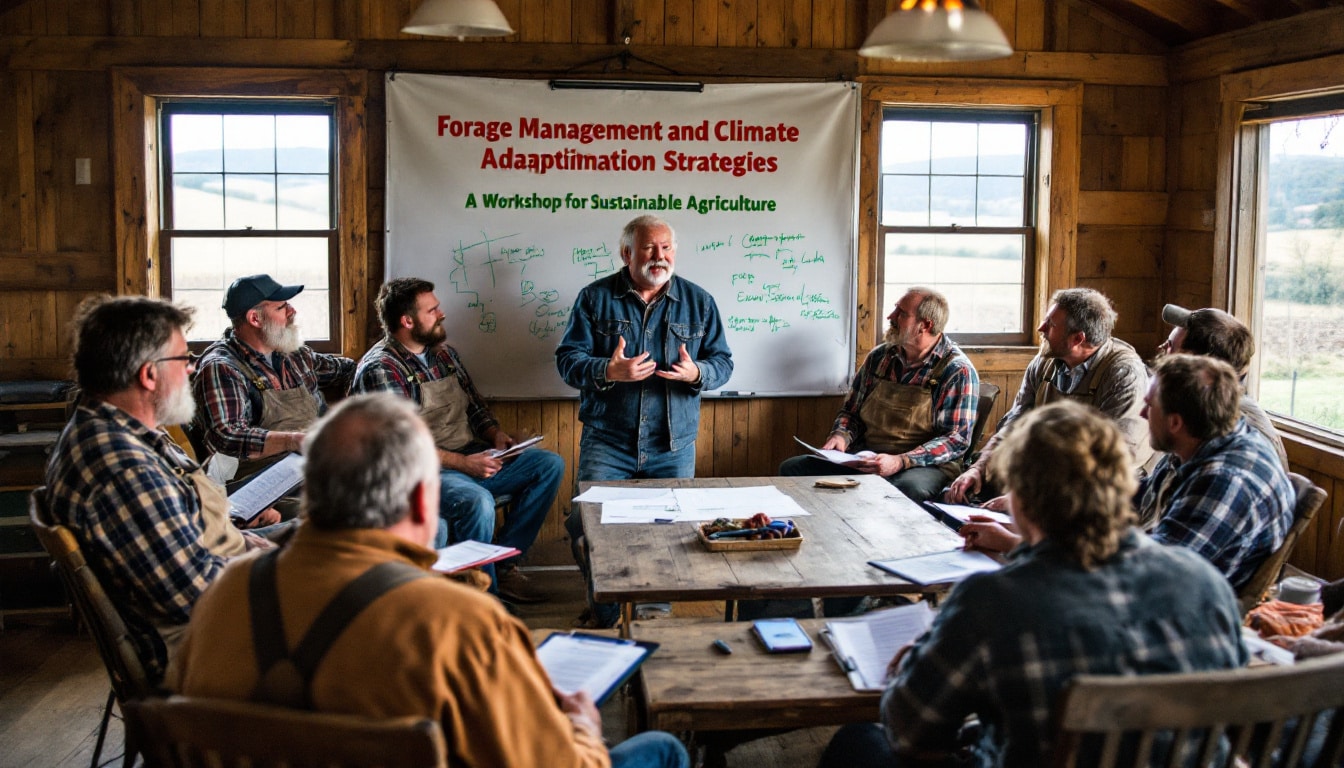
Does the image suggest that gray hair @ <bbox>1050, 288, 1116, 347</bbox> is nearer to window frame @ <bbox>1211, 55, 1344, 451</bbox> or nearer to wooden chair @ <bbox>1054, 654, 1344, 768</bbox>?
window frame @ <bbox>1211, 55, 1344, 451</bbox>

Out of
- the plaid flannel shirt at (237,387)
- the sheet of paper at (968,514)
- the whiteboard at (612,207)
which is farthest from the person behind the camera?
the whiteboard at (612,207)

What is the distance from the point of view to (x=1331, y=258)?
4.81 meters

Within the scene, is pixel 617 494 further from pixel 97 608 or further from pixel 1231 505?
pixel 1231 505

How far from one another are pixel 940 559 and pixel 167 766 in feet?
6.69

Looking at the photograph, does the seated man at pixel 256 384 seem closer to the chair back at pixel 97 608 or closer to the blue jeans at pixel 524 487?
the blue jeans at pixel 524 487

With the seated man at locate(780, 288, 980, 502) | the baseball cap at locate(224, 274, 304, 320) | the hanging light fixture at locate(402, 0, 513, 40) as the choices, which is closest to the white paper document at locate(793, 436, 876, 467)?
the seated man at locate(780, 288, 980, 502)

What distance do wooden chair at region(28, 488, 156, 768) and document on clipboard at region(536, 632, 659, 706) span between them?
2.89 feet

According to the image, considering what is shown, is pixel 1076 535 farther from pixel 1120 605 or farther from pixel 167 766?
pixel 167 766

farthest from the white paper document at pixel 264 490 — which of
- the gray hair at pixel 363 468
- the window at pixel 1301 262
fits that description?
the window at pixel 1301 262

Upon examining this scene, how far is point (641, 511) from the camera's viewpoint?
3734 millimetres

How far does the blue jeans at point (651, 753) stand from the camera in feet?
7.12

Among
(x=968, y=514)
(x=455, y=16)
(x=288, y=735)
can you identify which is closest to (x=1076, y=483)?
A: (x=288, y=735)

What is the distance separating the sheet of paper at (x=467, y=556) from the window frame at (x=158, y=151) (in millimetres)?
2315

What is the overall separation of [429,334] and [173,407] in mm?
2114
